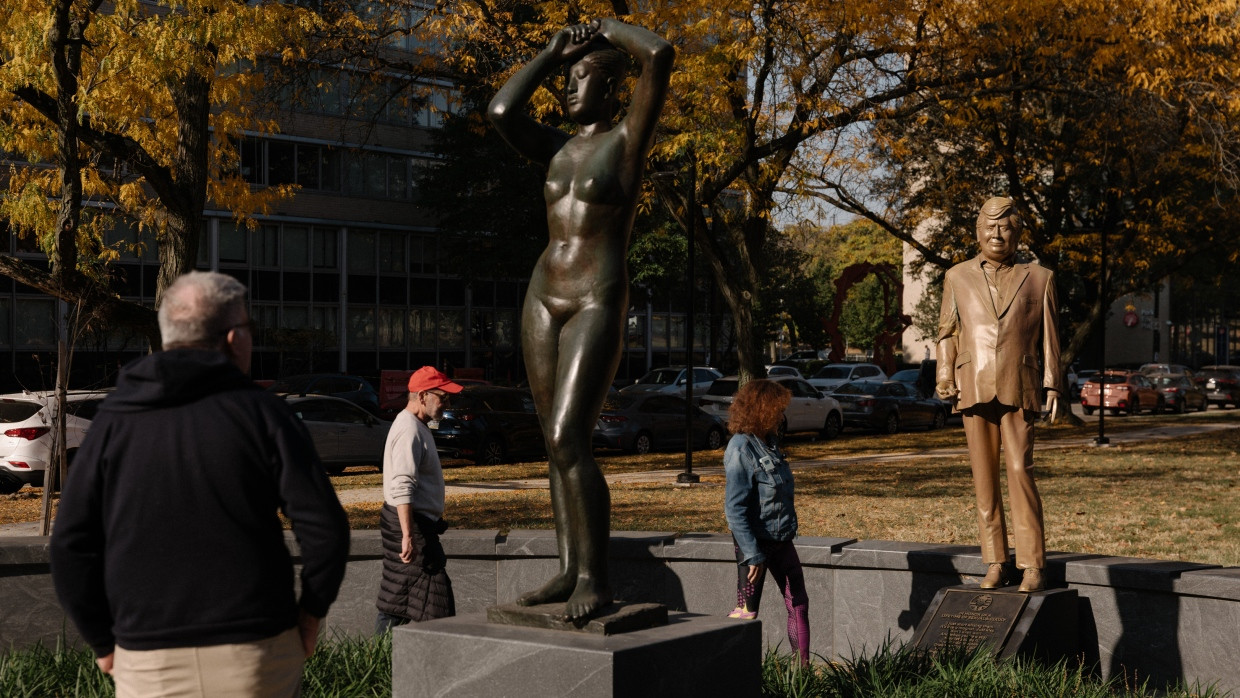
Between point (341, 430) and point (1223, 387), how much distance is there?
1555 inches

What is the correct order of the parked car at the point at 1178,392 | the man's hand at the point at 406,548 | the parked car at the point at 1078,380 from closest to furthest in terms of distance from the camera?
the man's hand at the point at 406,548, the parked car at the point at 1178,392, the parked car at the point at 1078,380

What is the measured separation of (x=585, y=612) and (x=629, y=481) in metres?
14.8

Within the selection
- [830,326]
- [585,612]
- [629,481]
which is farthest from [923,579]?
[830,326]

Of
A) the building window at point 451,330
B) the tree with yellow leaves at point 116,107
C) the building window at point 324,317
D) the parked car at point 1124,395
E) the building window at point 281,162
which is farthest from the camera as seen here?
the building window at point 451,330

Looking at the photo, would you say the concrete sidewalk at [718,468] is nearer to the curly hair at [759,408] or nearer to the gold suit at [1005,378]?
the curly hair at [759,408]

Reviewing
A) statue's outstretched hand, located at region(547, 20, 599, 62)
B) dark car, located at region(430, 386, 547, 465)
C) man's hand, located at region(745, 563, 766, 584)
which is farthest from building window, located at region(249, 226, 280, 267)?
statue's outstretched hand, located at region(547, 20, 599, 62)

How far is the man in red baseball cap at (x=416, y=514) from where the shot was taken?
265 inches

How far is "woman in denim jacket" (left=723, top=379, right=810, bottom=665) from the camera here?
7.08 m

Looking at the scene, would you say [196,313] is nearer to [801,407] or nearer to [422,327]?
[801,407]

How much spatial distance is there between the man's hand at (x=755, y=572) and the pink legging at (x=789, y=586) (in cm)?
2

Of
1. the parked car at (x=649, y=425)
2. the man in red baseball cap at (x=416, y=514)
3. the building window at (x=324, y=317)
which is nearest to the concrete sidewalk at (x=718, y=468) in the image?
the parked car at (x=649, y=425)

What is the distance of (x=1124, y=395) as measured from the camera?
4300 cm

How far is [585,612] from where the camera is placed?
16.6 ft

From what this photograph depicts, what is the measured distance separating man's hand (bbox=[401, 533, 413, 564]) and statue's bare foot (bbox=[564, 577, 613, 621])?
1618mm
